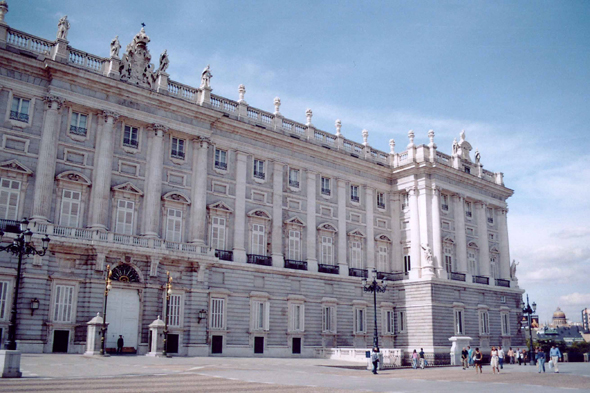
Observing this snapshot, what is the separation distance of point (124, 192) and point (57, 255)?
568 cm

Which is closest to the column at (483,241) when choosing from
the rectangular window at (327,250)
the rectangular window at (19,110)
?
the rectangular window at (327,250)

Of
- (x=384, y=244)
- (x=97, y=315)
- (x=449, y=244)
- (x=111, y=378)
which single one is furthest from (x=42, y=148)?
(x=449, y=244)

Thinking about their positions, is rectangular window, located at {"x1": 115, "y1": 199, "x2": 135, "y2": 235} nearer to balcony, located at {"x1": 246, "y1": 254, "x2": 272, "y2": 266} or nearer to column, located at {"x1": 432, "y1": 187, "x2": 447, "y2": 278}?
balcony, located at {"x1": 246, "y1": 254, "x2": 272, "y2": 266}

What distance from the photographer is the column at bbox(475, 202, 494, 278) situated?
179 ft

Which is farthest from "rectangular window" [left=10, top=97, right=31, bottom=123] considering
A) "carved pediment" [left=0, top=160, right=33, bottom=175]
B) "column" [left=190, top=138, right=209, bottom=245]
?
"column" [left=190, top=138, right=209, bottom=245]

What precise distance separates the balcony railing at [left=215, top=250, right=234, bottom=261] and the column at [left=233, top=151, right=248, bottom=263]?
288mm

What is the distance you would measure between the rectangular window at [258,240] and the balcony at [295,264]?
2.20 metres

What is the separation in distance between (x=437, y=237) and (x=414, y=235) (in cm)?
201

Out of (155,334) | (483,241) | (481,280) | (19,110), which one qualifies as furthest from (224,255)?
(483,241)

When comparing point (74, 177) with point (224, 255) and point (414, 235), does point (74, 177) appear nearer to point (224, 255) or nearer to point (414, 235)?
point (224, 255)

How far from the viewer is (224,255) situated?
38.7 metres

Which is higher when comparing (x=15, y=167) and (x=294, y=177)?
(x=294, y=177)

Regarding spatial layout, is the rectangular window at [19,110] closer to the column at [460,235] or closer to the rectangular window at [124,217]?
the rectangular window at [124,217]

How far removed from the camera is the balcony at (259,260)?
131ft
